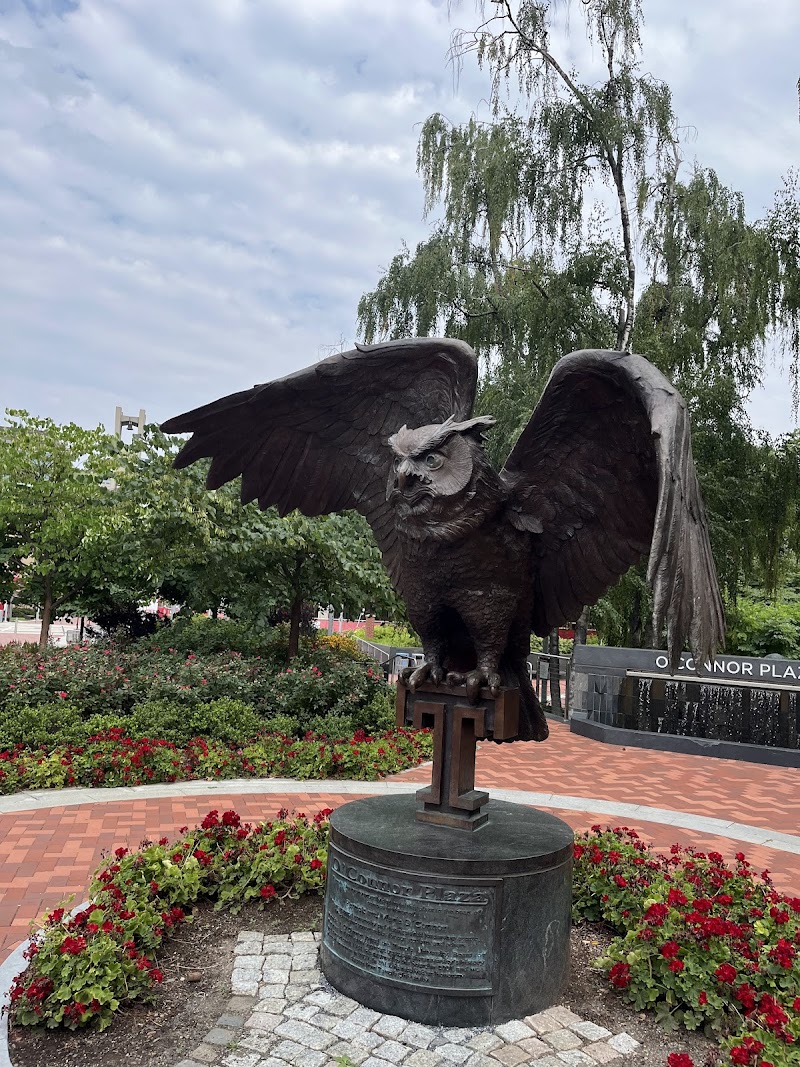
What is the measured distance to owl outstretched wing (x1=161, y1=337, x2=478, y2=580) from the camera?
3514 millimetres

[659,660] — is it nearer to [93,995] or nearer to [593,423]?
[593,423]

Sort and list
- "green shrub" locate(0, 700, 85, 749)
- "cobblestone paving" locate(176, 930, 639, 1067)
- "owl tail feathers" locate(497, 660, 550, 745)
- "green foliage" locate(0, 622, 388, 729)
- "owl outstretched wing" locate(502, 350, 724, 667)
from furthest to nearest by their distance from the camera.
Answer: "green foliage" locate(0, 622, 388, 729)
"green shrub" locate(0, 700, 85, 749)
"owl tail feathers" locate(497, 660, 550, 745)
"cobblestone paving" locate(176, 930, 639, 1067)
"owl outstretched wing" locate(502, 350, 724, 667)

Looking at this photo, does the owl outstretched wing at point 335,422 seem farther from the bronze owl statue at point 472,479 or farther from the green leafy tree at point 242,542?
the green leafy tree at point 242,542

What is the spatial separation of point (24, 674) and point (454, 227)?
10.4m

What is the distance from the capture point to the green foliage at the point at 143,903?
2965mm

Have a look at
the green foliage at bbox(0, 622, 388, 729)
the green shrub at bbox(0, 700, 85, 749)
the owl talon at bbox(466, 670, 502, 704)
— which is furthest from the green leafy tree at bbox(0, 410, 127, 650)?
the owl talon at bbox(466, 670, 502, 704)

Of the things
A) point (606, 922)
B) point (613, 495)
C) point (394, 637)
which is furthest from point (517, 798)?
point (394, 637)

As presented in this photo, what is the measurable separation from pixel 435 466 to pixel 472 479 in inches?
6.1

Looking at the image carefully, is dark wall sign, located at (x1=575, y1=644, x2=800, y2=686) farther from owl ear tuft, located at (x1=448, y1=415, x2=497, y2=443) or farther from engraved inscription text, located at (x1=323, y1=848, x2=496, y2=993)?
owl ear tuft, located at (x1=448, y1=415, x2=497, y2=443)

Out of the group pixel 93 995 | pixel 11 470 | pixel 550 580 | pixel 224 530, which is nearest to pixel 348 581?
pixel 224 530

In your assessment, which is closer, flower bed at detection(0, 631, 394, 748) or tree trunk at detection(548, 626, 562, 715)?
flower bed at detection(0, 631, 394, 748)

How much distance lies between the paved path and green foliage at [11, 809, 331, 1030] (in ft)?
1.83

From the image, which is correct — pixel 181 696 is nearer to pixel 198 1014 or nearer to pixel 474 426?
pixel 198 1014

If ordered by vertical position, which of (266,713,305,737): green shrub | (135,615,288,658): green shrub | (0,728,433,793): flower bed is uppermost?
(135,615,288,658): green shrub
